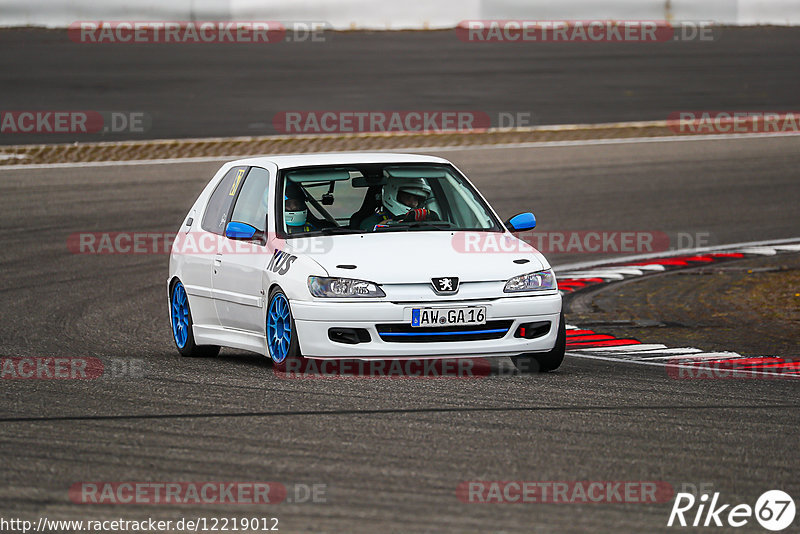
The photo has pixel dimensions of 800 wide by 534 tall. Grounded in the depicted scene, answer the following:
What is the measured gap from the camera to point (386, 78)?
28.0 meters

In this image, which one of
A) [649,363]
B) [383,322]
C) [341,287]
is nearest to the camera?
[383,322]

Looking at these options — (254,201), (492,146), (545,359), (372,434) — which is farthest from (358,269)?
(492,146)

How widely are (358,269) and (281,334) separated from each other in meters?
0.67

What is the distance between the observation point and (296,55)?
98.9 ft

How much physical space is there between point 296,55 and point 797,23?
10.9m

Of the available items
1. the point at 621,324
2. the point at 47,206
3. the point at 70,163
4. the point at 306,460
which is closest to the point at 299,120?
the point at 70,163

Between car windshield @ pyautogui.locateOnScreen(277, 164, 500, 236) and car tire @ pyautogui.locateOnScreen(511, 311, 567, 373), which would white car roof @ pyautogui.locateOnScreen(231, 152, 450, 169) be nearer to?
car windshield @ pyautogui.locateOnScreen(277, 164, 500, 236)

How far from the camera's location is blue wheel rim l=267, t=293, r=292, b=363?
28.6 ft

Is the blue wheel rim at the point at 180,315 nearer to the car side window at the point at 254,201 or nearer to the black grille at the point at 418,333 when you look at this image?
the car side window at the point at 254,201

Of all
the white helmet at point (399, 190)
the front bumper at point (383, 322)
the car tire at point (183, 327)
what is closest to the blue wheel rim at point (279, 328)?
the front bumper at point (383, 322)

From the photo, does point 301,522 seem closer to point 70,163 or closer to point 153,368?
point 153,368

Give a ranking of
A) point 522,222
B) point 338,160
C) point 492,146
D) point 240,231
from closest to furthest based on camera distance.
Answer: point 240,231 → point 522,222 → point 338,160 → point 492,146

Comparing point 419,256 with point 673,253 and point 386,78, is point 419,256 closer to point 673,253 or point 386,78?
point 673,253

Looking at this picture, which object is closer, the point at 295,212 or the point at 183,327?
the point at 295,212
